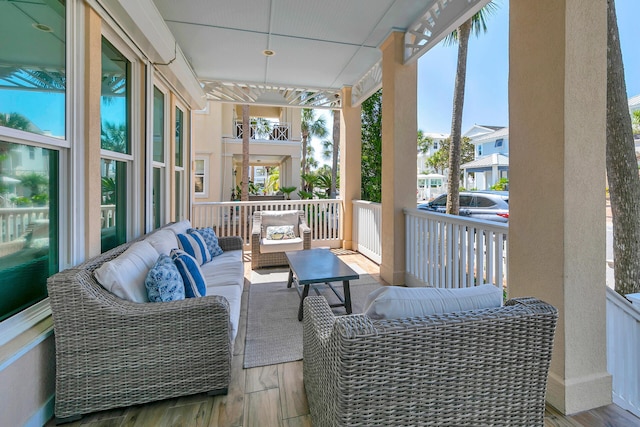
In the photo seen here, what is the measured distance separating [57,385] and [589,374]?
2932mm

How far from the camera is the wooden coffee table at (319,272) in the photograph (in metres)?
2.72

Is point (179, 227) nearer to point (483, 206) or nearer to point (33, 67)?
point (33, 67)

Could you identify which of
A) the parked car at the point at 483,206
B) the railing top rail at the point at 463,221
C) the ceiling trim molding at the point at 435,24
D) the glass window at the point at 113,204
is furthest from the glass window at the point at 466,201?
the glass window at the point at 113,204

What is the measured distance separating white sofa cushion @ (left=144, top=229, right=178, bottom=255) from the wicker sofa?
0.68 m

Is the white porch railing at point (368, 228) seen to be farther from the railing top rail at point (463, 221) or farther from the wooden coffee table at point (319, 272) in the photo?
the wooden coffee table at point (319, 272)

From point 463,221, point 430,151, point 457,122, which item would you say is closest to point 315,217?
point 457,122

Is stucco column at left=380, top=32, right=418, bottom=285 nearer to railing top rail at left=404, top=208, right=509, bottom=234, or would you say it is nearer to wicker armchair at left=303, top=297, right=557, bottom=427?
railing top rail at left=404, top=208, right=509, bottom=234

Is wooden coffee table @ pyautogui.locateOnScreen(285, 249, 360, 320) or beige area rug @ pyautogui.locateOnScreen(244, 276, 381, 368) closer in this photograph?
beige area rug @ pyautogui.locateOnScreen(244, 276, 381, 368)

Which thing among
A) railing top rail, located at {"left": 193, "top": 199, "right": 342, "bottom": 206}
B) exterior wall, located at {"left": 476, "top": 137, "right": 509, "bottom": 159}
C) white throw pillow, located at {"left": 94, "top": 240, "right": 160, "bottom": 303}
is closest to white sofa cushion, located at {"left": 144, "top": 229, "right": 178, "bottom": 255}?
white throw pillow, located at {"left": 94, "top": 240, "right": 160, "bottom": 303}

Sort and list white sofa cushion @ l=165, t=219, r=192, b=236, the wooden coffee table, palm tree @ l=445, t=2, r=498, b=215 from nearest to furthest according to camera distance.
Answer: the wooden coffee table → white sofa cushion @ l=165, t=219, r=192, b=236 → palm tree @ l=445, t=2, r=498, b=215

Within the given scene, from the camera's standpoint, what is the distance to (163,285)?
6.15 feet

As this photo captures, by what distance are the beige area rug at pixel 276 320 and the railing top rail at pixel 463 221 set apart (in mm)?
1084

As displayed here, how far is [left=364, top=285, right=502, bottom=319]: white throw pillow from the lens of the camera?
1184mm

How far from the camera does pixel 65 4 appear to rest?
1893mm
